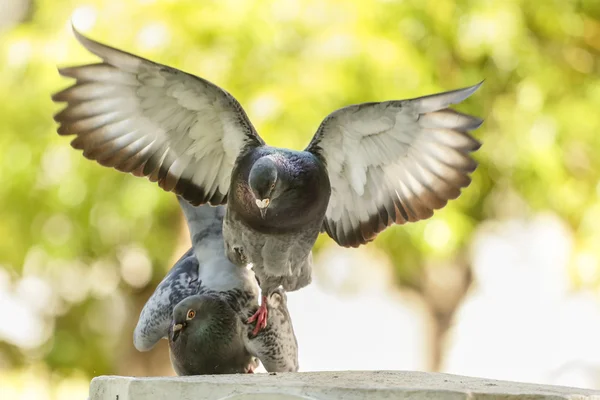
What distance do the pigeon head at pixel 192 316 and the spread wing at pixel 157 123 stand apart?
12.7 inches

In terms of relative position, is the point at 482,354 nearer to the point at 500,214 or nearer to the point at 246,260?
the point at 500,214

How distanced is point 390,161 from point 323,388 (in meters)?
0.85

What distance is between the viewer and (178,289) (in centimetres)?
260

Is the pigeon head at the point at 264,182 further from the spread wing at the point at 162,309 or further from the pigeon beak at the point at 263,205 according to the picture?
the spread wing at the point at 162,309

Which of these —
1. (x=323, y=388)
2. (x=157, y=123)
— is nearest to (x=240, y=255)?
(x=157, y=123)

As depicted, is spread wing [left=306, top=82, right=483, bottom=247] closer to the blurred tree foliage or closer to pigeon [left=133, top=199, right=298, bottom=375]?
pigeon [left=133, top=199, right=298, bottom=375]

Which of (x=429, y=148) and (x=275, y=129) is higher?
(x=275, y=129)

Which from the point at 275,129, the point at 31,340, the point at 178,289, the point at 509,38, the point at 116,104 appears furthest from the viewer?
the point at 31,340

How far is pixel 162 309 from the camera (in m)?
2.55

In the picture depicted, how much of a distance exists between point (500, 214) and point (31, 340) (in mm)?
3700

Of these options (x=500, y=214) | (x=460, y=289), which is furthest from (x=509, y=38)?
(x=460, y=289)

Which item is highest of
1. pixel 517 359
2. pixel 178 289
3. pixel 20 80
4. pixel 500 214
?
pixel 20 80

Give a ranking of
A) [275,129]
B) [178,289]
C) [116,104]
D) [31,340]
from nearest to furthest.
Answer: [116,104] < [178,289] < [275,129] < [31,340]

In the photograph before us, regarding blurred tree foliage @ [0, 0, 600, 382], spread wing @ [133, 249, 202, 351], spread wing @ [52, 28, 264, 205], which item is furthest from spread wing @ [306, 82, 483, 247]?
blurred tree foliage @ [0, 0, 600, 382]
